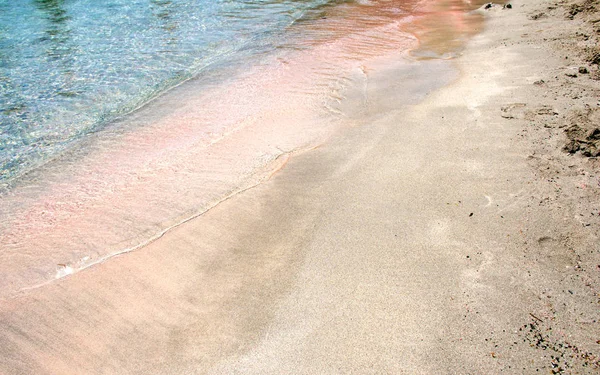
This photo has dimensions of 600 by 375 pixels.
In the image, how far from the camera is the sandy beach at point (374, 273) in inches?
111

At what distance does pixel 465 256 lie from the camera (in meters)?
3.40

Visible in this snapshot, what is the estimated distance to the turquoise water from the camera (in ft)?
21.1

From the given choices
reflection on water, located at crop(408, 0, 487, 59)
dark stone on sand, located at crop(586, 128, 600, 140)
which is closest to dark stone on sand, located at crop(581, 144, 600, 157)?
dark stone on sand, located at crop(586, 128, 600, 140)

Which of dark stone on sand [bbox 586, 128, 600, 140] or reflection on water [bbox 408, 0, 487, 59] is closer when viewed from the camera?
dark stone on sand [bbox 586, 128, 600, 140]

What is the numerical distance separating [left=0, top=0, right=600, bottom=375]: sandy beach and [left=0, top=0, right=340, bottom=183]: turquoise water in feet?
9.78

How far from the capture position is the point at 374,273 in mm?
3361

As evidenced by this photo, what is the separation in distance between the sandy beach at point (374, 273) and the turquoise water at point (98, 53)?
9.78 feet

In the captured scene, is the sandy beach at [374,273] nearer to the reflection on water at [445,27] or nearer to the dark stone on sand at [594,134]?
the dark stone on sand at [594,134]

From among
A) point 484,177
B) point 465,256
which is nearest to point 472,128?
point 484,177

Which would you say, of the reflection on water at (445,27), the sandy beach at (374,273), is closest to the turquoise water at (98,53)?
the sandy beach at (374,273)

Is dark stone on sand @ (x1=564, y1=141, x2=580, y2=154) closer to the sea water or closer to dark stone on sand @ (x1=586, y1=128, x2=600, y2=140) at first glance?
dark stone on sand @ (x1=586, y1=128, x2=600, y2=140)

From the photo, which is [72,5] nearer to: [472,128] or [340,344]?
[472,128]

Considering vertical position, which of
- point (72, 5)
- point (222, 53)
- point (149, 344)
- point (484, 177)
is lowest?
point (149, 344)

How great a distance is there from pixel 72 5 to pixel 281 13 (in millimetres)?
6277
